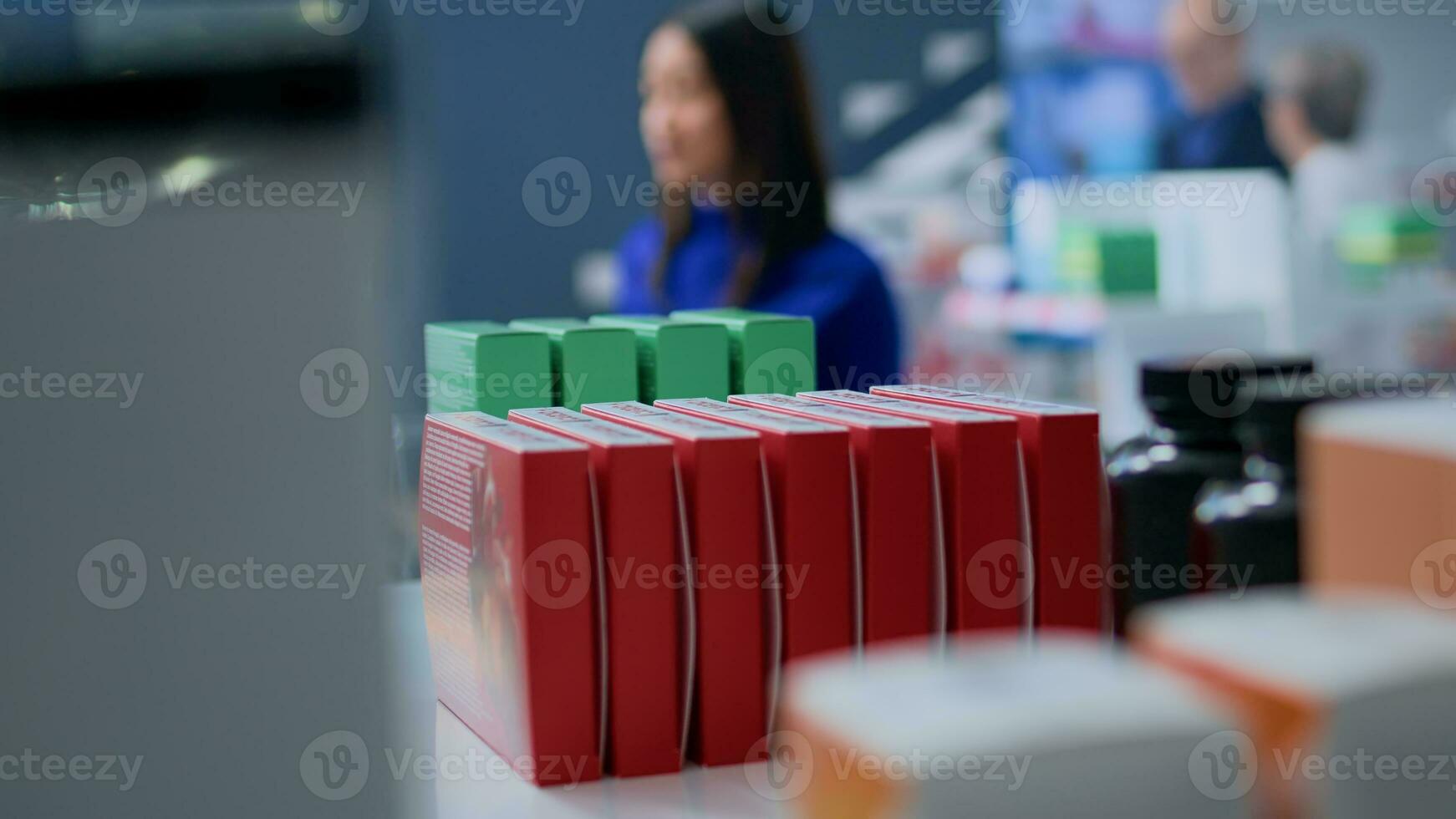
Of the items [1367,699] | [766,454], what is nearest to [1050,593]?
[766,454]

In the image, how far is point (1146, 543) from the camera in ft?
3.68

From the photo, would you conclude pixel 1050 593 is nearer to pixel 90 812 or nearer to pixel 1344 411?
pixel 1344 411

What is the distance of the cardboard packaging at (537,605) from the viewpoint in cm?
105

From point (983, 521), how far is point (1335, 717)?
679mm

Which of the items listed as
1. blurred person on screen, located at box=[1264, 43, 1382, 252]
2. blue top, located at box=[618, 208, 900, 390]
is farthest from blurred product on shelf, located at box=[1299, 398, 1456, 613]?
blurred person on screen, located at box=[1264, 43, 1382, 252]

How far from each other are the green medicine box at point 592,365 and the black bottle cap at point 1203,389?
0.57 meters

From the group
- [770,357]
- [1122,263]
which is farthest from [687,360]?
[1122,263]

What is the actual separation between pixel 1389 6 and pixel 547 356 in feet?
19.1

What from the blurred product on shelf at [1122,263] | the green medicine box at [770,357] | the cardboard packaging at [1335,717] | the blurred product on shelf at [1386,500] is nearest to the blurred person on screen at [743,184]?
the blurred product on shelf at [1122,263]

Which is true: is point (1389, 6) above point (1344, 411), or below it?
above

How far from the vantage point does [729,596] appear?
1098mm

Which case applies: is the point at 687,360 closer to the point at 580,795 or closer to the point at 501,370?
the point at 501,370

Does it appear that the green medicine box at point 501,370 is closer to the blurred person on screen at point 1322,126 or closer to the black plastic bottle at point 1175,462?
the black plastic bottle at point 1175,462

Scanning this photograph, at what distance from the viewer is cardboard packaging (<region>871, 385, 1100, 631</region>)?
1153 mm
